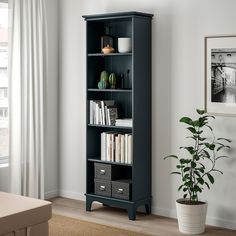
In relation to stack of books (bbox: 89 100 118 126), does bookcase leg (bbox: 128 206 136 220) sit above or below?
below

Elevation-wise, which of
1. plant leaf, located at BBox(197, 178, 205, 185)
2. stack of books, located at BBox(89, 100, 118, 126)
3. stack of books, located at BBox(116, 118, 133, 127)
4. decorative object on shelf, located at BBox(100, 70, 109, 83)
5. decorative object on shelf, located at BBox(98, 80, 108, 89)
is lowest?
plant leaf, located at BBox(197, 178, 205, 185)

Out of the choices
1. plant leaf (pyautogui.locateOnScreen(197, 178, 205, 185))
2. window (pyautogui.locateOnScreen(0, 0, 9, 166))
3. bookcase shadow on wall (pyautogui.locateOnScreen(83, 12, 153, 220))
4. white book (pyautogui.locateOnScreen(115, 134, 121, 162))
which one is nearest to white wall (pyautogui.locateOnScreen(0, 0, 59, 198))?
window (pyautogui.locateOnScreen(0, 0, 9, 166))

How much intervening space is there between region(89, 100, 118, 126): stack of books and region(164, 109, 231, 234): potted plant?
2.58ft

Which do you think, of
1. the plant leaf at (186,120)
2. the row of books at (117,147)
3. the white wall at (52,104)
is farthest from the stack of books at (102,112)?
the plant leaf at (186,120)

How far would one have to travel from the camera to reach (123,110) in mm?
5707

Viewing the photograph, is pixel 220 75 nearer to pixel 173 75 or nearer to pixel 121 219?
pixel 173 75

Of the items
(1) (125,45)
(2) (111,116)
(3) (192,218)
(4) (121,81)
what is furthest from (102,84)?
(3) (192,218)

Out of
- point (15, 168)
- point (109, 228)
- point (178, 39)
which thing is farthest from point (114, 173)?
point (178, 39)

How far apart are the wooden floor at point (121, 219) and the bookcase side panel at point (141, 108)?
254 mm

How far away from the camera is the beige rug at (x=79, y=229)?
4.94m

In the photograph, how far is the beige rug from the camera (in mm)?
4941

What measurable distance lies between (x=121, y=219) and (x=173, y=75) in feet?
5.00

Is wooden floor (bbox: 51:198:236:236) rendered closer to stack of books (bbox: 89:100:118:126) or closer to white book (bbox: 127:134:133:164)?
white book (bbox: 127:134:133:164)

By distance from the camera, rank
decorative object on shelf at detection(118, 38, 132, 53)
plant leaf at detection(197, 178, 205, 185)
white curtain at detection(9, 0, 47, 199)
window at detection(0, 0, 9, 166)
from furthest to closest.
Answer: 1. window at detection(0, 0, 9, 166)
2. white curtain at detection(9, 0, 47, 199)
3. decorative object on shelf at detection(118, 38, 132, 53)
4. plant leaf at detection(197, 178, 205, 185)
